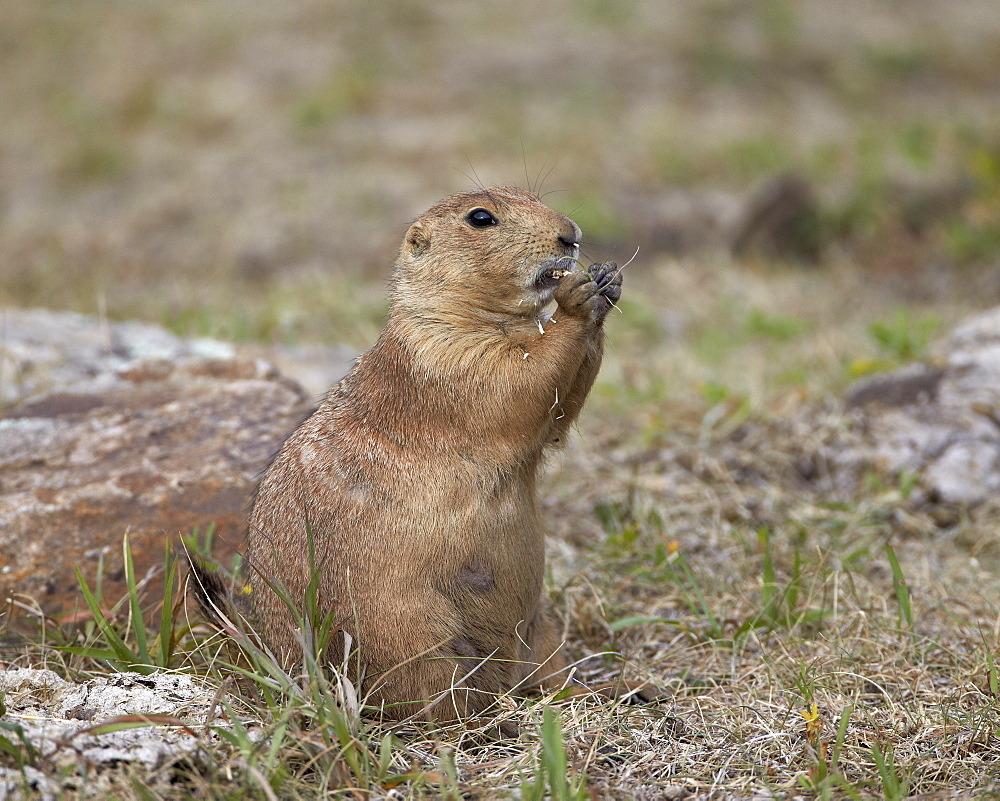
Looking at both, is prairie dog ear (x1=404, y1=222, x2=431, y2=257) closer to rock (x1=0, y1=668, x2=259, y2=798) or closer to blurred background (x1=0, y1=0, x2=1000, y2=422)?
rock (x1=0, y1=668, x2=259, y2=798)

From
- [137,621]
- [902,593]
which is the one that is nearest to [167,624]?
[137,621]

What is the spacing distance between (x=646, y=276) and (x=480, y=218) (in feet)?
20.6

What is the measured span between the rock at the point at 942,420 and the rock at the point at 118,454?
3.03m

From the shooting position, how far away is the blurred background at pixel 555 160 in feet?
26.2

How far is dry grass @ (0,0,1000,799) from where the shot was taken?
9.96ft

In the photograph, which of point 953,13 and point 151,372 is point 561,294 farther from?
point 953,13

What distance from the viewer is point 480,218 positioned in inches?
137

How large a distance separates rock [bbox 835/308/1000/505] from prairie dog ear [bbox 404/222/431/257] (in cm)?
289

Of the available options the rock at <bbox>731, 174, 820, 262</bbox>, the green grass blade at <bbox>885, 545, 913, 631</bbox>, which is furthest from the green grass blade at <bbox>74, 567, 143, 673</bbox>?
the rock at <bbox>731, 174, 820, 262</bbox>

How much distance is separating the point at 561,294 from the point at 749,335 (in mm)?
4851

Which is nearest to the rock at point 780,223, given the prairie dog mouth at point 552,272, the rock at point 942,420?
the rock at point 942,420

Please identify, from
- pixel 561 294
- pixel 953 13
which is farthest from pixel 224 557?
pixel 953 13

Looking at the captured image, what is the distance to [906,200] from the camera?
34.6 feet

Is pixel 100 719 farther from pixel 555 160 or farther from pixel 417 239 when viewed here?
pixel 555 160
